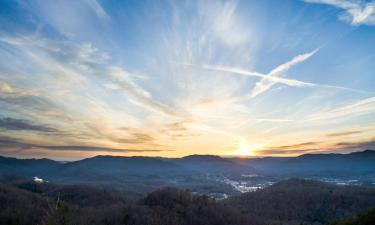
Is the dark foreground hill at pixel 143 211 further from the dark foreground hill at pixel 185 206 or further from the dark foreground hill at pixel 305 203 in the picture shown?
the dark foreground hill at pixel 305 203

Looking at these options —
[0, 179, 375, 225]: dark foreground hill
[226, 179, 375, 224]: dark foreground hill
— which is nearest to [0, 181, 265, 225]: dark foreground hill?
[0, 179, 375, 225]: dark foreground hill

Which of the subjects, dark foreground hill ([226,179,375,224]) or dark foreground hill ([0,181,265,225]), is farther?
dark foreground hill ([226,179,375,224])

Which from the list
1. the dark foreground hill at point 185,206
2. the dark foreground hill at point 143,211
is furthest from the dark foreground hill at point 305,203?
the dark foreground hill at point 143,211

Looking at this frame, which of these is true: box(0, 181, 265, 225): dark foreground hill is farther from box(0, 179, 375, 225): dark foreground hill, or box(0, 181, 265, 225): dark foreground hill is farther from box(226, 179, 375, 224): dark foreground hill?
box(226, 179, 375, 224): dark foreground hill

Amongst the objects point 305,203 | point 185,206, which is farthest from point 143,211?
point 305,203

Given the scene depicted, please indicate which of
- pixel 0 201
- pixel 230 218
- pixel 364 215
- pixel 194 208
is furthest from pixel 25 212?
pixel 364 215

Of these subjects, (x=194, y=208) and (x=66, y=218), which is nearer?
(x=66, y=218)

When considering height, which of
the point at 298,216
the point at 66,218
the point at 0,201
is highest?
the point at 66,218

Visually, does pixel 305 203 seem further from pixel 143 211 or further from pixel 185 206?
pixel 143 211

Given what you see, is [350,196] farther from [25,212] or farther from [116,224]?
[25,212]
